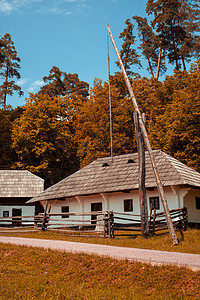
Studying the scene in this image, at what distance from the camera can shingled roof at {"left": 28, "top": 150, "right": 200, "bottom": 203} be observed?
837 inches

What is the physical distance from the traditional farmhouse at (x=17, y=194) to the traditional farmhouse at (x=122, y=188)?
4.30 m

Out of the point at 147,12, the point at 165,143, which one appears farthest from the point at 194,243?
the point at 147,12

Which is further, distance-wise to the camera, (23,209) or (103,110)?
(103,110)

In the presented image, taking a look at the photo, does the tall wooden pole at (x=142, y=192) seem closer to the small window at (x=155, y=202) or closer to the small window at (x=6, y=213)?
the small window at (x=155, y=202)

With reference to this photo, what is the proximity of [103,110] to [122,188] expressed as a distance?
57.2 feet

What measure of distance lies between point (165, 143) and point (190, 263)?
23.5m

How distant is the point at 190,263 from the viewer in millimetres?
9312

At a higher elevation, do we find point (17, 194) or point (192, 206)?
point (17, 194)

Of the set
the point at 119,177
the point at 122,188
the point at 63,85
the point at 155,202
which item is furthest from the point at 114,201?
the point at 63,85

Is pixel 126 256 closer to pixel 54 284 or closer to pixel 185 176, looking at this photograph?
pixel 54 284

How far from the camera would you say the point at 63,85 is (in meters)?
54.1

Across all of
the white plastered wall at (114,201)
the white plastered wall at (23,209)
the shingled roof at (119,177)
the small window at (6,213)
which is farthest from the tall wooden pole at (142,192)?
the small window at (6,213)

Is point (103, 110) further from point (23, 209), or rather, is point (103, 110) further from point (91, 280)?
point (91, 280)

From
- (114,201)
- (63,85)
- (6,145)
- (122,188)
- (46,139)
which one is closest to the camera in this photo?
(122,188)
